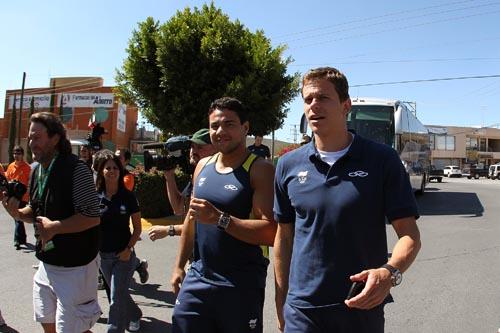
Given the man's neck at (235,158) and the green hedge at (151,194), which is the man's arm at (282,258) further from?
the green hedge at (151,194)

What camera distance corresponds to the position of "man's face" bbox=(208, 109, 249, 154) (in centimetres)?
303

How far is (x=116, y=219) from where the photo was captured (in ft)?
16.4

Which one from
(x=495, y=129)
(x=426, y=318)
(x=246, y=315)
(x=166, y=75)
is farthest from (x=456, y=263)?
(x=495, y=129)

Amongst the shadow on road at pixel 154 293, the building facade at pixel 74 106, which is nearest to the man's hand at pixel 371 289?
the shadow on road at pixel 154 293

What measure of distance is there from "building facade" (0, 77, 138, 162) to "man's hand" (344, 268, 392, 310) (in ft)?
149

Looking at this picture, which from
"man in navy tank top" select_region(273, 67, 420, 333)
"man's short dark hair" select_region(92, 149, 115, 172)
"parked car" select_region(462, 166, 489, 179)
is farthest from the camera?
"parked car" select_region(462, 166, 489, 179)

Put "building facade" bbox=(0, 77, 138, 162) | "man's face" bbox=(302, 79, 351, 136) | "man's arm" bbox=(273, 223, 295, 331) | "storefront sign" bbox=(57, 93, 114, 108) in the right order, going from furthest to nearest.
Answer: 1. "storefront sign" bbox=(57, 93, 114, 108)
2. "building facade" bbox=(0, 77, 138, 162)
3. "man's arm" bbox=(273, 223, 295, 331)
4. "man's face" bbox=(302, 79, 351, 136)

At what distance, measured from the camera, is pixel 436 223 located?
43.0 feet

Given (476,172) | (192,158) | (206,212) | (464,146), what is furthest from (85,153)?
(464,146)

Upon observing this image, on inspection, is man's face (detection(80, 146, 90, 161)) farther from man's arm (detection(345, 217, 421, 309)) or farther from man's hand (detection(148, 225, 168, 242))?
man's arm (detection(345, 217, 421, 309))

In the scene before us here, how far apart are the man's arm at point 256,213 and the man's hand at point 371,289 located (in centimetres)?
89

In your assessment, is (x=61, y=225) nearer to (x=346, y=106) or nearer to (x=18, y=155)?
(x=346, y=106)

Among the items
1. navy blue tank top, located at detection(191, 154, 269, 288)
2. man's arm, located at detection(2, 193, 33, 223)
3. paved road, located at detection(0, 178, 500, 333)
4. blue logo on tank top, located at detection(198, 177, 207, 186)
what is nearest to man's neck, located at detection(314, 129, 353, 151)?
navy blue tank top, located at detection(191, 154, 269, 288)

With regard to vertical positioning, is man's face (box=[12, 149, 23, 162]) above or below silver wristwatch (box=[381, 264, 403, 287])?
above
